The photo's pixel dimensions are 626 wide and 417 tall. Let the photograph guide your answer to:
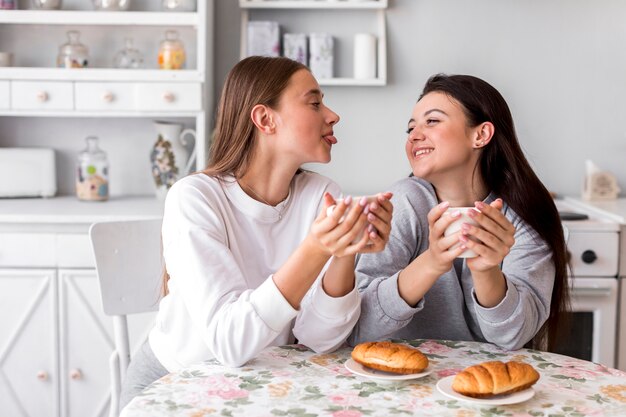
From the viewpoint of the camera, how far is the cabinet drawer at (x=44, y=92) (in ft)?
10.0

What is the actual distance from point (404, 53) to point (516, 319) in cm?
199

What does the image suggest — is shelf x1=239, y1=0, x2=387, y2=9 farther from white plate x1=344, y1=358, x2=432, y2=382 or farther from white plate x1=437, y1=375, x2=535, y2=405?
white plate x1=437, y1=375, x2=535, y2=405

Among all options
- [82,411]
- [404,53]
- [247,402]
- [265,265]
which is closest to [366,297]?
[265,265]

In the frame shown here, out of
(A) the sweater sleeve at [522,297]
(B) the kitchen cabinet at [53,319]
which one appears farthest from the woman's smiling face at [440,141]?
(B) the kitchen cabinet at [53,319]

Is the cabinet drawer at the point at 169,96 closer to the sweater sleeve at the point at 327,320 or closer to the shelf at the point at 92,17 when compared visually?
the shelf at the point at 92,17

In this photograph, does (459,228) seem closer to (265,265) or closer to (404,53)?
(265,265)

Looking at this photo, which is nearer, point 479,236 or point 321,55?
point 479,236

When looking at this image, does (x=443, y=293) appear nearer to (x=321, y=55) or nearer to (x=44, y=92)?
(x=321, y=55)

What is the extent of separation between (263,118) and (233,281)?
0.37 meters

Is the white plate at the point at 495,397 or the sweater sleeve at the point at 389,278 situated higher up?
the sweater sleeve at the point at 389,278

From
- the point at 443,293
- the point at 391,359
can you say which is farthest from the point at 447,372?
the point at 443,293

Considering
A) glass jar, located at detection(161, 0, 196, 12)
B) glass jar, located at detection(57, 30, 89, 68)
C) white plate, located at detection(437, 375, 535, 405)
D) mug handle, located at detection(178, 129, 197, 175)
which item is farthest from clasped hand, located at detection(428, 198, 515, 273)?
glass jar, located at detection(57, 30, 89, 68)

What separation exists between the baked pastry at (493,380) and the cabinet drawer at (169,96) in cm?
197

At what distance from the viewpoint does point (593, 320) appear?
9.64 ft
